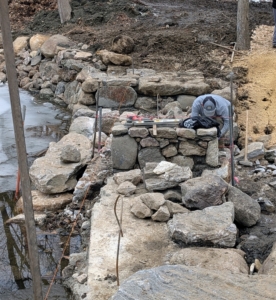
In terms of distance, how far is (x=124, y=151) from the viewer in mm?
7824

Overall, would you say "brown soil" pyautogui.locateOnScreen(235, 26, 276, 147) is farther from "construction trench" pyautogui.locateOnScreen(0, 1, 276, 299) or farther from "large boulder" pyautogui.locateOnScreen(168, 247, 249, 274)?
"large boulder" pyautogui.locateOnScreen(168, 247, 249, 274)

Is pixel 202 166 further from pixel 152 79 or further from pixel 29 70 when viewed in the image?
pixel 29 70

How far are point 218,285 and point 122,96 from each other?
331 inches

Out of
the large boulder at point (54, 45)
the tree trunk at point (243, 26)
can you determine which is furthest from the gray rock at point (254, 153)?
the large boulder at point (54, 45)

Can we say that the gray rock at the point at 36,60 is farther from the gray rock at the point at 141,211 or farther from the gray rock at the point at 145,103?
the gray rock at the point at 141,211

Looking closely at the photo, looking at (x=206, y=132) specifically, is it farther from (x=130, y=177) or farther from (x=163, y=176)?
(x=130, y=177)

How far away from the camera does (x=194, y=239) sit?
5434 mm

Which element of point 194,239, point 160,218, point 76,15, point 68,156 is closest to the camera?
point 194,239

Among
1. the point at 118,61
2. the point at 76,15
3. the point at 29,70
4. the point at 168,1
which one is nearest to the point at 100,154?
the point at 118,61

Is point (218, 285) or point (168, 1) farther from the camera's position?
point (168, 1)

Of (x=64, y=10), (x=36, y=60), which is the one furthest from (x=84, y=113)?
(x=64, y=10)

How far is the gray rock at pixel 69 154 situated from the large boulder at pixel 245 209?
3324 millimetres

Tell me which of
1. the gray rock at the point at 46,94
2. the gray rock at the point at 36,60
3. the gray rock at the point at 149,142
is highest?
the gray rock at the point at 149,142

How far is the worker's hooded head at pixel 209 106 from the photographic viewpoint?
27.6ft
